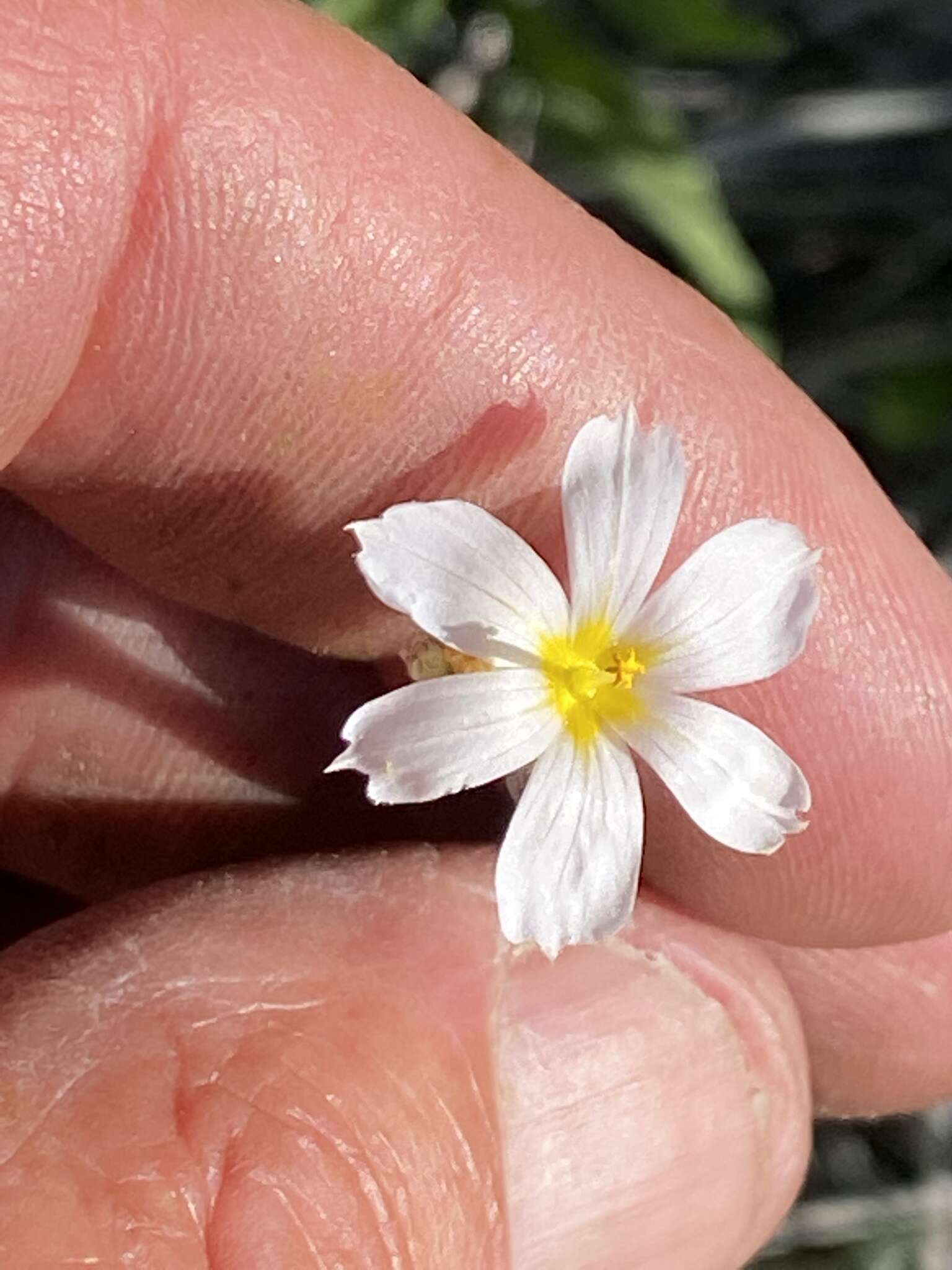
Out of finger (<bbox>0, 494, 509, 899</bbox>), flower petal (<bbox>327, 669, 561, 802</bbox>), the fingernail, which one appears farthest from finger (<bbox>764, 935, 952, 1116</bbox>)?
flower petal (<bbox>327, 669, 561, 802</bbox>)

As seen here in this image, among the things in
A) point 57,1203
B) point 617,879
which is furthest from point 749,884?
point 57,1203

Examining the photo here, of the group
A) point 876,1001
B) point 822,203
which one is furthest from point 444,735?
point 822,203

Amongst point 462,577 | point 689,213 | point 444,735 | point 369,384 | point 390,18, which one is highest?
point 390,18

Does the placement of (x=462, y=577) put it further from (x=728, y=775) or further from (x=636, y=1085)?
(x=636, y=1085)

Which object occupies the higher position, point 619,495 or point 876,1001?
point 619,495

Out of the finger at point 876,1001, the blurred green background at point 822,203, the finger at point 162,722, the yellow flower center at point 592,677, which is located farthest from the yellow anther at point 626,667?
the blurred green background at point 822,203

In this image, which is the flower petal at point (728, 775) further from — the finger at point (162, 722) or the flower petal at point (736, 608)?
the finger at point (162, 722)

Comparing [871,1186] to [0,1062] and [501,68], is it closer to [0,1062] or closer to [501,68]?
[0,1062]
